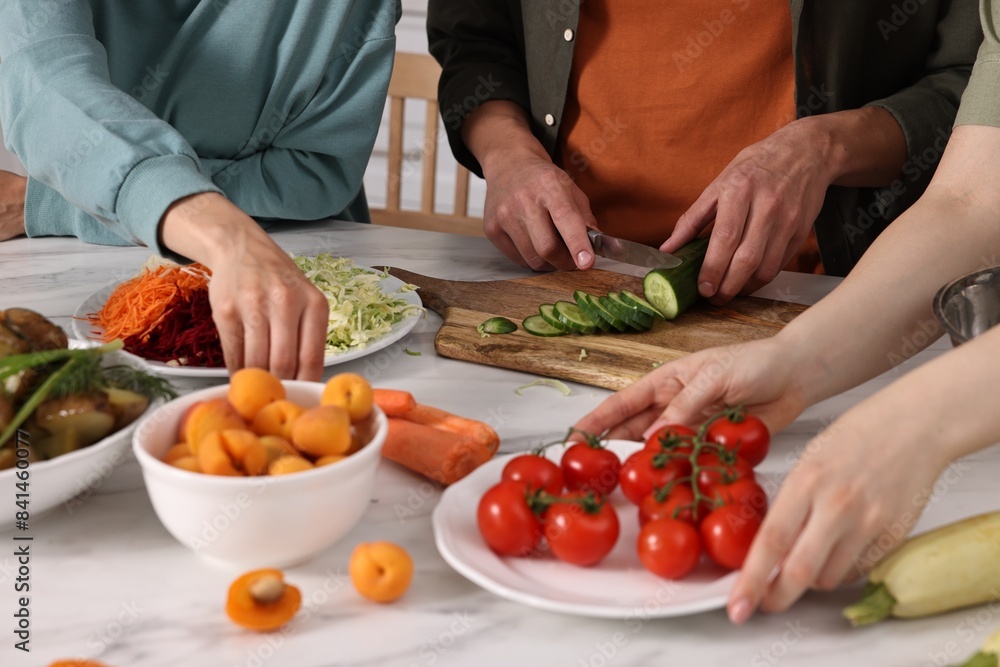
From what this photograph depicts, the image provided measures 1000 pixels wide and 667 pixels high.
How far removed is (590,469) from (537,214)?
976mm

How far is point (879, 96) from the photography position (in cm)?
236

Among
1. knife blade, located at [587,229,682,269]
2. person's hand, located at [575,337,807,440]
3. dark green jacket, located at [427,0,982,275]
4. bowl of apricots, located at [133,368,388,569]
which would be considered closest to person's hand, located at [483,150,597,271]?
knife blade, located at [587,229,682,269]

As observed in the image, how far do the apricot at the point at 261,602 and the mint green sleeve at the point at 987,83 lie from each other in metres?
1.20

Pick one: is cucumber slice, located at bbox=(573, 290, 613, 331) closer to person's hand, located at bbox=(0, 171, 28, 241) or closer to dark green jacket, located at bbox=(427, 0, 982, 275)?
dark green jacket, located at bbox=(427, 0, 982, 275)

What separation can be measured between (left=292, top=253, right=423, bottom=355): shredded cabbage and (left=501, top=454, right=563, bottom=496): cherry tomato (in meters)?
0.54

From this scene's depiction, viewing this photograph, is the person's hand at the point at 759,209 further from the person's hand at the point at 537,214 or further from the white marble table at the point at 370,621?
the white marble table at the point at 370,621

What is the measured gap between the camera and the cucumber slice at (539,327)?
5.76 feet

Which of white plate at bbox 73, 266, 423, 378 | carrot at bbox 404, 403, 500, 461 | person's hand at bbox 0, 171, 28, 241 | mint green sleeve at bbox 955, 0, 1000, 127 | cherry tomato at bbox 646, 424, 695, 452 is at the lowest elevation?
person's hand at bbox 0, 171, 28, 241

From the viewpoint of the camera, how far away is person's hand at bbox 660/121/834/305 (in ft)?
6.20

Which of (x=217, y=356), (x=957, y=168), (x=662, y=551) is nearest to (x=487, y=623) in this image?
(x=662, y=551)

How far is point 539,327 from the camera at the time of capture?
178cm

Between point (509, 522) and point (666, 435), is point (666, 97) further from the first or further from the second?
point (509, 522)

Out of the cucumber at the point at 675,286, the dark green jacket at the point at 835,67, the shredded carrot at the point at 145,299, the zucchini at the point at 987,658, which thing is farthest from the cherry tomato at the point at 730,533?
the dark green jacket at the point at 835,67

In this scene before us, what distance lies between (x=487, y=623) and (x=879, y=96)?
1.86 m
